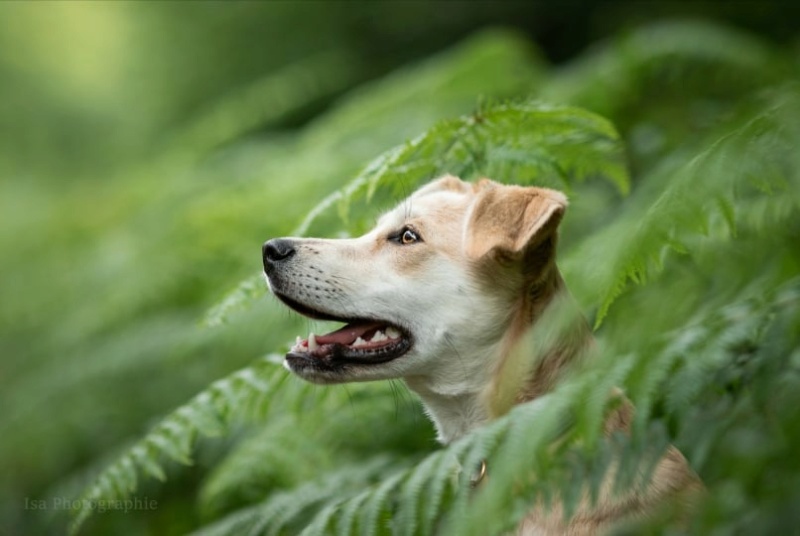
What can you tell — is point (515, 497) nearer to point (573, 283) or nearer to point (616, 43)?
point (573, 283)

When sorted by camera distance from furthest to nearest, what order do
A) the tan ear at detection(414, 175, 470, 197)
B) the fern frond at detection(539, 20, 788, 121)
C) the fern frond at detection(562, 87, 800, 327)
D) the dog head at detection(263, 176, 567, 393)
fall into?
the fern frond at detection(539, 20, 788, 121), the tan ear at detection(414, 175, 470, 197), the dog head at detection(263, 176, 567, 393), the fern frond at detection(562, 87, 800, 327)

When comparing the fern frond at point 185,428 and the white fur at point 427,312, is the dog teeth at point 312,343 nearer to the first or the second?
the white fur at point 427,312

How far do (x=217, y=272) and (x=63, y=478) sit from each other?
154cm

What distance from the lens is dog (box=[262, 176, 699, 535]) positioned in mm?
2902

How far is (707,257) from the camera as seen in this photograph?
3.33m

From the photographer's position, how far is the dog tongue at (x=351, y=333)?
10.3 feet

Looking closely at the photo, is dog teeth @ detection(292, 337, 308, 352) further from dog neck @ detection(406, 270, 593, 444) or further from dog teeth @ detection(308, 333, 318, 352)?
dog neck @ detection(406, 270, 593, 444)

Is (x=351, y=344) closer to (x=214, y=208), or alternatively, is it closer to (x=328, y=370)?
(x=328, y=370)

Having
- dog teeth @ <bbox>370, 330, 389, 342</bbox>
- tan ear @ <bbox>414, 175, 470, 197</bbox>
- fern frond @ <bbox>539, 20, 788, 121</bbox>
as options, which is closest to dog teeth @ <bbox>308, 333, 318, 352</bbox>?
dog teeth @ <bbox>370, 330, 389, 342</bbox>

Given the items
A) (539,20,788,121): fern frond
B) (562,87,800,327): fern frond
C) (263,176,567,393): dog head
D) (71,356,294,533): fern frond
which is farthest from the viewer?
(539,20,788,121): fern frond

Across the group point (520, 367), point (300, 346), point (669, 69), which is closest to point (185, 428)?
point (300, 346)

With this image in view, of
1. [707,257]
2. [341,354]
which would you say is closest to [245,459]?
[341,354]

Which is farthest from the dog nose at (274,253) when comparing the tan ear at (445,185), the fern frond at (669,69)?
the fern frond at (669,69)

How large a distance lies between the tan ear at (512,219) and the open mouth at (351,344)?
1.20 ft
